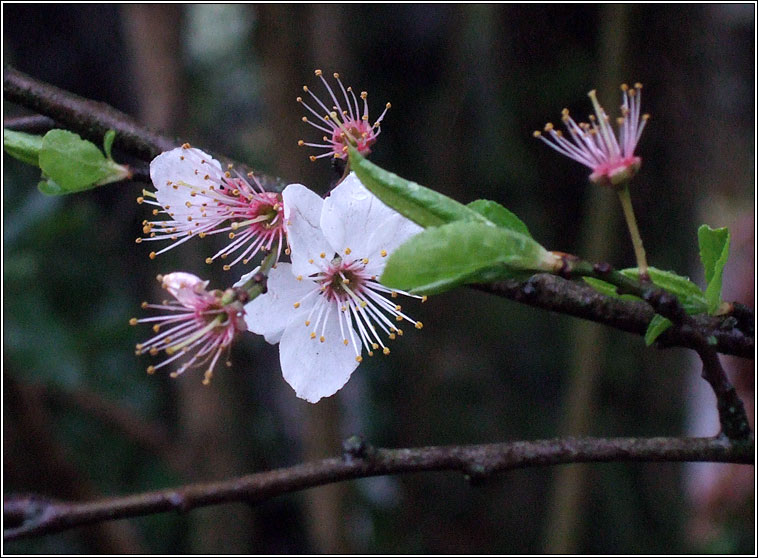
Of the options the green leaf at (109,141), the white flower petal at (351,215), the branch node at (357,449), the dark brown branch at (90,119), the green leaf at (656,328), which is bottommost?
the branch node at (357,449)

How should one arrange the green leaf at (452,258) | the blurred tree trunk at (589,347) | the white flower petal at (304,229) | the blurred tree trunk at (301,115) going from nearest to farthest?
1. the green leaf at (452,258)
2. the white flower petal at (304,229)
3. the blurred tree trunk at (589,347)
4. the blurred tree trunk at (301,115)

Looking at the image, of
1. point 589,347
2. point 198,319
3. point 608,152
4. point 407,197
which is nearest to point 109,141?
point 198,319

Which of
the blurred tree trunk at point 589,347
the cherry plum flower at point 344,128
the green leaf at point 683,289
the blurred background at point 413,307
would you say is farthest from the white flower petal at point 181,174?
the blurred tree trunk at point 589,347

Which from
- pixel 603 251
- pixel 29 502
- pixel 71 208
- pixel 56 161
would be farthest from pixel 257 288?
pixel 71 208

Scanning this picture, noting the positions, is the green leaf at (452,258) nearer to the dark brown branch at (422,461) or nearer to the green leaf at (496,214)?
the green leaf at (496,214)

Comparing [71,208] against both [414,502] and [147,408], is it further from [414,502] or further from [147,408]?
[414,502]
